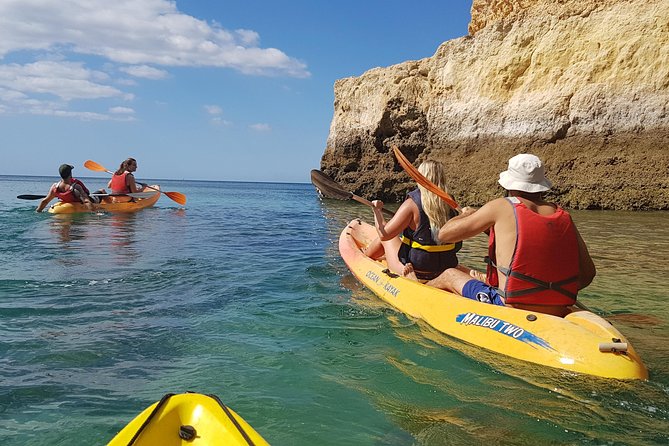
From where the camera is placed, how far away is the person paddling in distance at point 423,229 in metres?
4.93

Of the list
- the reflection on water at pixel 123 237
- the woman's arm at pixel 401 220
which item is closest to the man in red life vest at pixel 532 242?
the woman's arm at pixel 401 220

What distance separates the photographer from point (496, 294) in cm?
408

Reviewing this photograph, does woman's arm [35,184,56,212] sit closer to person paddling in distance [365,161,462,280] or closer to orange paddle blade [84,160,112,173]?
orange paddle blade [84,160,112,173]

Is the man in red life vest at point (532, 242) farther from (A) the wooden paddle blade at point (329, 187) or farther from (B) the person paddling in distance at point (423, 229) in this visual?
(A) the wooden paddle blade at point (329, 187)

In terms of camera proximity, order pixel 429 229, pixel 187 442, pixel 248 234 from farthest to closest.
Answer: pixel 248 234
pixel 429 229
pixel 187 442

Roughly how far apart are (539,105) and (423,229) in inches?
570

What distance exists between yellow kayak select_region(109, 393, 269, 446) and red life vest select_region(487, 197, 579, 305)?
2315mm

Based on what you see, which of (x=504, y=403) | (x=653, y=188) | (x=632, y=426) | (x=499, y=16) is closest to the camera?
(x=632, y=426)

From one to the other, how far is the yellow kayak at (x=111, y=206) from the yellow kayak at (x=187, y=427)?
12511 millimetres

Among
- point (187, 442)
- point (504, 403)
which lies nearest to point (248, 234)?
point (504, 403)

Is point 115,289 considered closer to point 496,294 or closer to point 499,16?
point 496,294

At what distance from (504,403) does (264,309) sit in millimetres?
2706

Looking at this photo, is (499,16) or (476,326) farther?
(499,16)

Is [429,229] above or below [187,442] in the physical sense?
above
